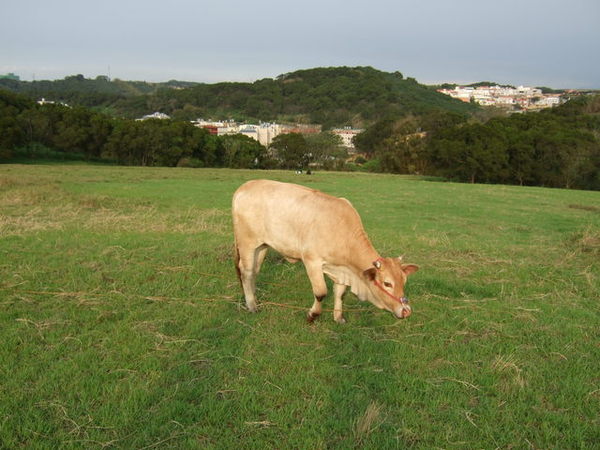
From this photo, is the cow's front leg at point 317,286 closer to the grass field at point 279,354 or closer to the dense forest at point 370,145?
the grass field at point 279,354

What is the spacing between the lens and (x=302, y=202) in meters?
6.34

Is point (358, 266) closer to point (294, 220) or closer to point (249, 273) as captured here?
point (294, 220)

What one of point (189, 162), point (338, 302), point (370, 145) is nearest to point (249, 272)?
point (338, 302)

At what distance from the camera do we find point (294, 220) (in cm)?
631

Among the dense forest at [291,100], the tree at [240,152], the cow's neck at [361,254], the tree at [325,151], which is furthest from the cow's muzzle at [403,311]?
the dense forest at [291,100]

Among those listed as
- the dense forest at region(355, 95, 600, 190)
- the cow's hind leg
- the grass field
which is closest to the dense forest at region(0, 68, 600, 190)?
the dense forest at region(355, 95, 600, 190)

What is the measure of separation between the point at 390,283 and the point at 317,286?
1.04 meters

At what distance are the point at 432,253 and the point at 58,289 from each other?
768cm

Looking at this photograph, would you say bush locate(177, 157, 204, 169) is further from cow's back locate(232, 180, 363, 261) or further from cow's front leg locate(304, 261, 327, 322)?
cow's front leg locate(304, 261, 327, 322)

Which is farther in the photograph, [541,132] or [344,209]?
[541,132]

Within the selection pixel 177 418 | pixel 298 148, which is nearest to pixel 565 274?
pixel 177 418

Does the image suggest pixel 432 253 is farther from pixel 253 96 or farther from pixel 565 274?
pixel 253 96

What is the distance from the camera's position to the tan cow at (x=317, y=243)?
18.4 feet

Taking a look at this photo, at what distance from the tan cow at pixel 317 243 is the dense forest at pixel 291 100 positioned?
12718cm
